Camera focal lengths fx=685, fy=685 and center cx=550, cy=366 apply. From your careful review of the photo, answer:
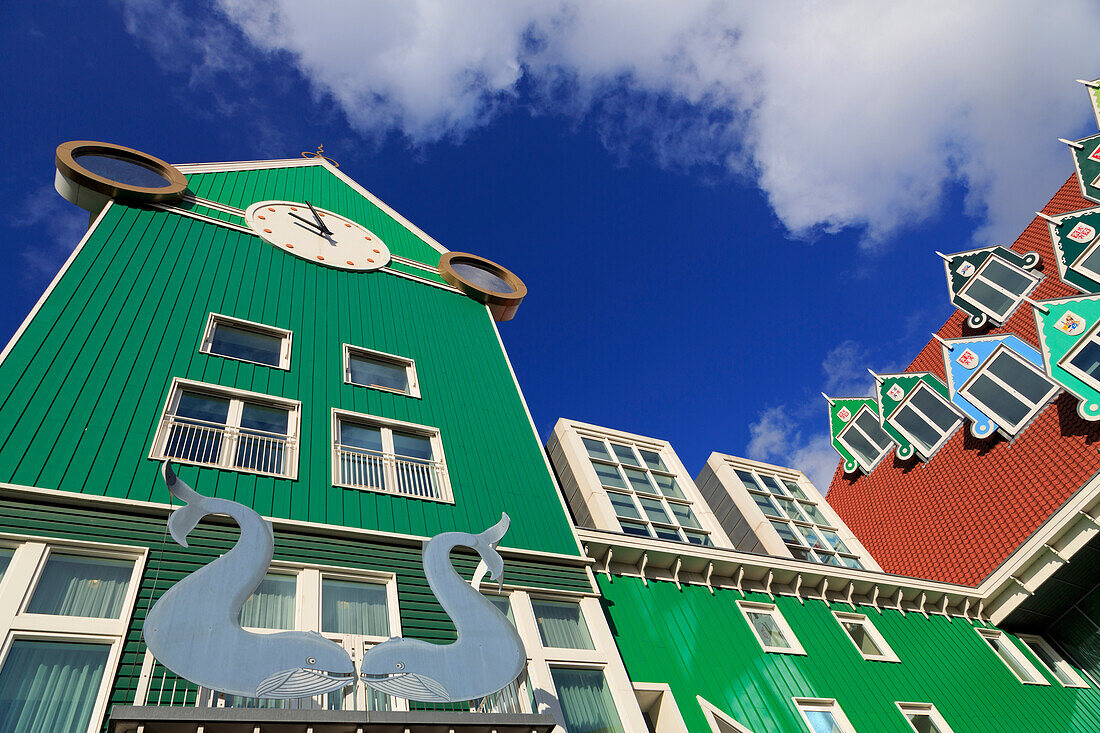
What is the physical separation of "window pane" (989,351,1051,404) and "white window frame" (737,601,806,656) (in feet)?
37.4

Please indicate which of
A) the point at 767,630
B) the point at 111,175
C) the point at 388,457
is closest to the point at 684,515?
the point at 767,630

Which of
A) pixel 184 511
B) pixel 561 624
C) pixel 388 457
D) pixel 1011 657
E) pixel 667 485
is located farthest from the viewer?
pixel 667 485

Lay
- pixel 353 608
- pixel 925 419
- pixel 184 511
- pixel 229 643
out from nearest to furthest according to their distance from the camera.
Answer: pixel 229 643, pixel 184 511, pixel 353 608, pixel 925 419

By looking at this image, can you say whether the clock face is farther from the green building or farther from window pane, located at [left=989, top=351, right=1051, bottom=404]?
window pane, located at [left=989, top=351, right=1051, bottom=404]

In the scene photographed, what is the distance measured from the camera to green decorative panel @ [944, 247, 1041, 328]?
2742cm

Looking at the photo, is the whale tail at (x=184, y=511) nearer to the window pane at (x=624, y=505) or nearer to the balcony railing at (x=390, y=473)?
the balcony railing at (x=390, y=473)

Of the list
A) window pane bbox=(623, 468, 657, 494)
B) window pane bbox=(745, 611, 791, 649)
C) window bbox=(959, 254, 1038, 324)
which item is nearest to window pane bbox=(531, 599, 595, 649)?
window pane bbox=(745, 611, 791, 649)

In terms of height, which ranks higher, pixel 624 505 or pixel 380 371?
pixel 380 371

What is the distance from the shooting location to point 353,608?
10281mm

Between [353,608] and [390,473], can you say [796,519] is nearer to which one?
[390,473]

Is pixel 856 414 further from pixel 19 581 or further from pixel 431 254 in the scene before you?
pixel 19 581

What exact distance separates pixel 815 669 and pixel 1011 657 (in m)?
7.27

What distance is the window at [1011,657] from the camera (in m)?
16.8

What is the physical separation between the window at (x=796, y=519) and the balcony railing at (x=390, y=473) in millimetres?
10558
